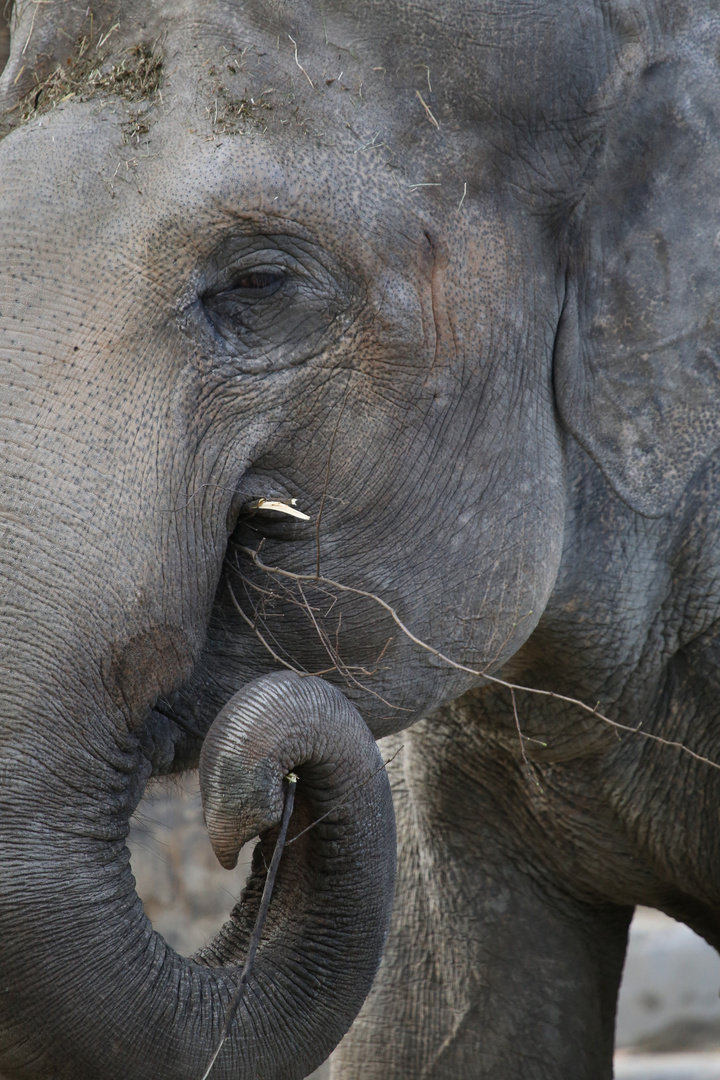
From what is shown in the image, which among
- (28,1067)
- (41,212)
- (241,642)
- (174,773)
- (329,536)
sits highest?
(41,212)

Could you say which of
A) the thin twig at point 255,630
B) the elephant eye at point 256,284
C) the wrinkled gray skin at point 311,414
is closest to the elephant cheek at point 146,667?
the wrinkled gray skin at point 311,414

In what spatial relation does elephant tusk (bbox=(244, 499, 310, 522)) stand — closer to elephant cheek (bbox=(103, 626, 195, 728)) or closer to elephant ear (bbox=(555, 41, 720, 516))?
elephant cheek (bbox=(103, 626, 195, 728))

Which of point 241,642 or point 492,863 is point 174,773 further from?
point 492,863

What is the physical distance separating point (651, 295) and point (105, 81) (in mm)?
843

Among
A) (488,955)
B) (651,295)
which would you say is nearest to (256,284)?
(651,295)

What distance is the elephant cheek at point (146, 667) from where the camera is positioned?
1.67m

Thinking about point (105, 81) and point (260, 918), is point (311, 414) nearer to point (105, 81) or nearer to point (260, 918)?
point (105, 81)

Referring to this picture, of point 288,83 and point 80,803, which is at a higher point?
point 288,83

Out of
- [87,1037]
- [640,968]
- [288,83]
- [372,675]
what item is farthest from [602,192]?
[640,968]

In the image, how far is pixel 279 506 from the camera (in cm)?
182

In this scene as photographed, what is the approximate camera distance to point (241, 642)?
6.19 feet

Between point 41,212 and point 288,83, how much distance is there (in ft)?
1.25

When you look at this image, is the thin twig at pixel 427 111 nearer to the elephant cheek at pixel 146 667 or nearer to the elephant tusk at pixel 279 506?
the elephant tusk at pixel 279 506

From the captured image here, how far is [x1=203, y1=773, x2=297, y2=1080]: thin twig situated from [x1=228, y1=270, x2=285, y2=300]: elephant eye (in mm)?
627
